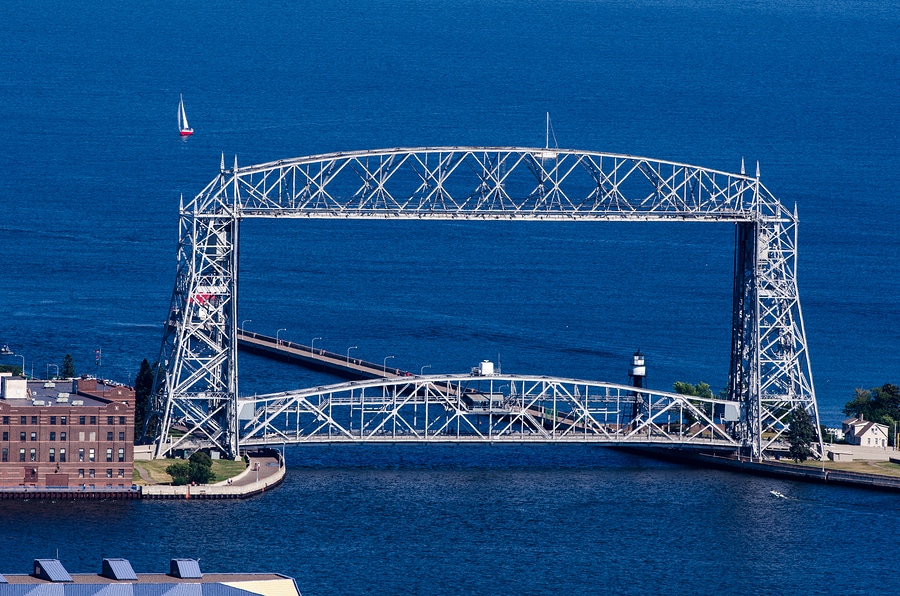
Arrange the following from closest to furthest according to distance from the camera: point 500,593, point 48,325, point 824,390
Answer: point 500,593
point 824,390
point 48,325

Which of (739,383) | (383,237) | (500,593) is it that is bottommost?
(500,593)

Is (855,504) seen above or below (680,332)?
below

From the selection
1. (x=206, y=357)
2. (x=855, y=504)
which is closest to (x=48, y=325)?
(x=206, y=357)

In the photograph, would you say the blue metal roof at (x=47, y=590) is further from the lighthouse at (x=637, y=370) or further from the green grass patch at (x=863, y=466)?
the lighthouse at (x=637, y=370)

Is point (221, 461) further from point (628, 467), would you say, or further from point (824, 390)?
point (824, 390)

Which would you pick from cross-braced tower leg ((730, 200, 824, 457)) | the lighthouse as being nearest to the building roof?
cross-braced tower leg ((730, 200, 824, 457))
